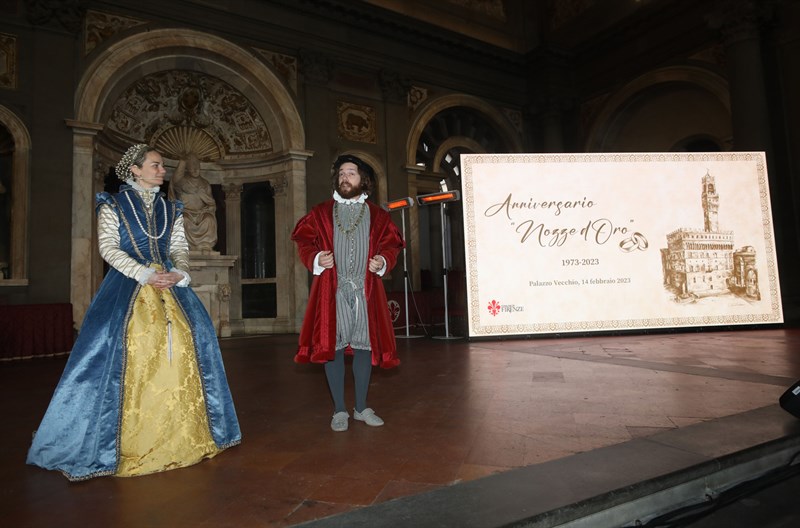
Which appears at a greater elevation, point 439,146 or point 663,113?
point 663,113

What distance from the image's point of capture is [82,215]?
7.94m

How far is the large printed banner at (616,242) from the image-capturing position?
667 cm

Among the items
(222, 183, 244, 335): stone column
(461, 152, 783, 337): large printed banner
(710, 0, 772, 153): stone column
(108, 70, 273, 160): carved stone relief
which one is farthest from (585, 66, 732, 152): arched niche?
(222, 183, 244, 335): stone column

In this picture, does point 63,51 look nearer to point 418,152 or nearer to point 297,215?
point 297,215

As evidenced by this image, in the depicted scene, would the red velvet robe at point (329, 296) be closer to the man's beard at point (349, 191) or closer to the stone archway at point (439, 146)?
the man's beard at point (349, 191)

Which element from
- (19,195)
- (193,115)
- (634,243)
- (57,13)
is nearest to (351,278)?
(634,243)

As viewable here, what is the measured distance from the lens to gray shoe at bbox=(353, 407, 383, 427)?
2719 mm

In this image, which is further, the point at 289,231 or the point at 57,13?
the point at 289,231

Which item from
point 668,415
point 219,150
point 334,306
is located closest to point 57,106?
point 219,150

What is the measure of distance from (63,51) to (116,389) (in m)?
8.17

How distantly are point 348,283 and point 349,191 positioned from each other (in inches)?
19.4

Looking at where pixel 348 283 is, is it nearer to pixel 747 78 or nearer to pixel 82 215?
pixel 82 215

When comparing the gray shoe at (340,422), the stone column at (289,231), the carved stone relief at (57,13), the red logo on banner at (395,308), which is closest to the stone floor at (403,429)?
the gray shoe at (340,422)

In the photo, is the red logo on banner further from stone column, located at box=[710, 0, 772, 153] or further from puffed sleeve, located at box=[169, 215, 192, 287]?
puffed sleeve, located at box=[169, 215, 192, 287]
